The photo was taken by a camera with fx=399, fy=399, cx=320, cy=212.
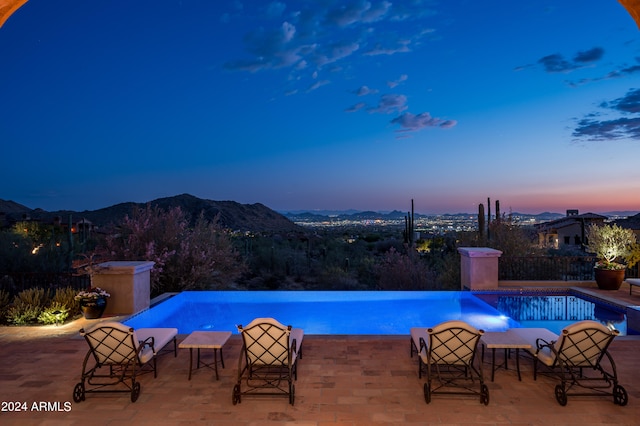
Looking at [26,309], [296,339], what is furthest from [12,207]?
[296,339]

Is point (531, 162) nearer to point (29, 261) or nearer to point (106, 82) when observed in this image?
point (106, 82)

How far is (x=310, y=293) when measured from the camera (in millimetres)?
11336

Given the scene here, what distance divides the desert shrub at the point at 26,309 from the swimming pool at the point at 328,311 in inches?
65.7

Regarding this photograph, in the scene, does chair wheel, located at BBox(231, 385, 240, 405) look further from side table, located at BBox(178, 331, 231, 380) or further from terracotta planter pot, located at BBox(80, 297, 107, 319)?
terracotta planter pot, located at BBox(80, 297, 107, 319)

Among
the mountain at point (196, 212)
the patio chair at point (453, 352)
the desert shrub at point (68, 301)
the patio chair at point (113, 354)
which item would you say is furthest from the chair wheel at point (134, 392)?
the mountain at point (196, 212)

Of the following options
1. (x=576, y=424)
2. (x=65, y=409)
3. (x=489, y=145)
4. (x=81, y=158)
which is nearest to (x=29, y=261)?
(x=65, y=409)

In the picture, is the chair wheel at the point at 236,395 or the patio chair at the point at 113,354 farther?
the patio chair at the point at 113,354

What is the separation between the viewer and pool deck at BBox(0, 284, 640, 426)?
3.99 m

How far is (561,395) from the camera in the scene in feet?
14.0

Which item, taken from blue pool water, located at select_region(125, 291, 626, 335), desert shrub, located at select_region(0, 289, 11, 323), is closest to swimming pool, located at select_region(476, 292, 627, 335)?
blue pool water, located at select_region(125, 291, 626, 335)

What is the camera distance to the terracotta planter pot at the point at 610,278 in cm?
1059

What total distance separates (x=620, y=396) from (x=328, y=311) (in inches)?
277

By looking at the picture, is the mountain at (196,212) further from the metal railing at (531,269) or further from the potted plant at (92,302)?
the potted plant at (92,302)

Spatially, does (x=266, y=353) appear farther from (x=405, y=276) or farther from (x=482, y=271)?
(x=405, y=276)
